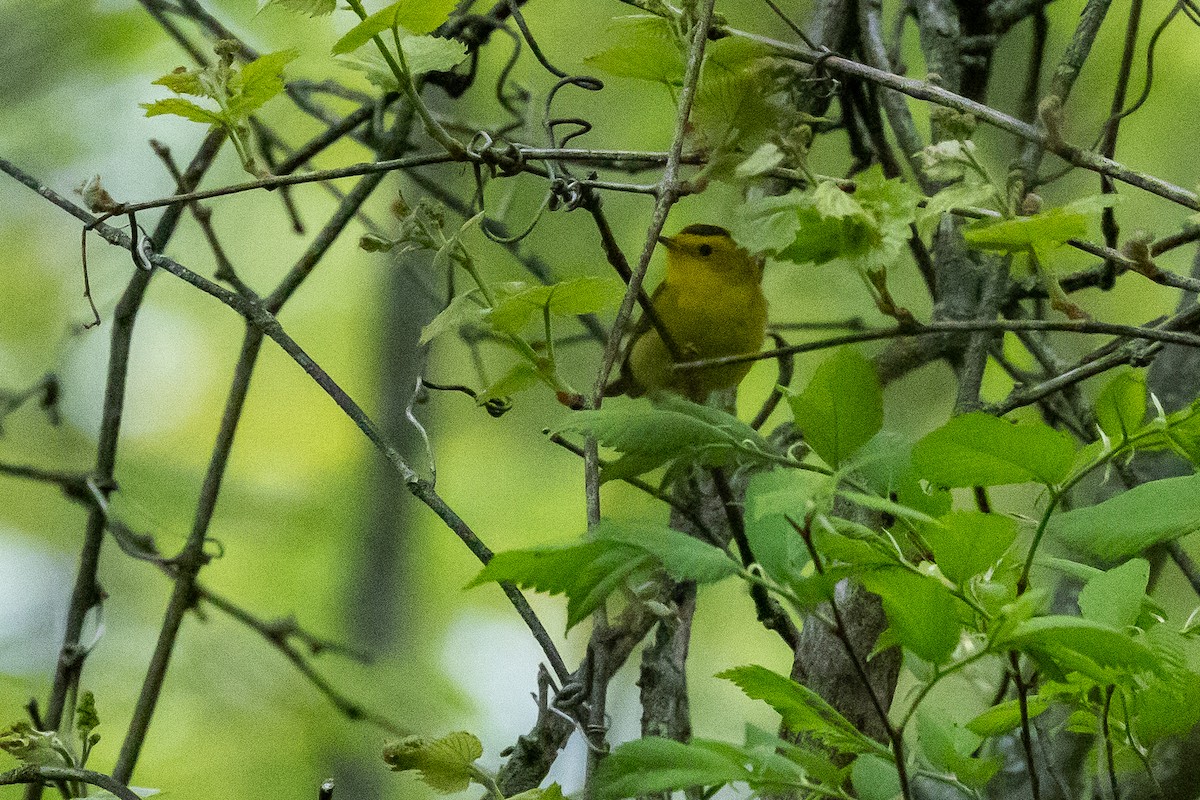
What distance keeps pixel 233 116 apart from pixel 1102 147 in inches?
25.6

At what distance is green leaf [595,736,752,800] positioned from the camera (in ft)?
1.14

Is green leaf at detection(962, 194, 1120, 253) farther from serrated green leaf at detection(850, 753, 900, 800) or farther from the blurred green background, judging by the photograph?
the blurred green background

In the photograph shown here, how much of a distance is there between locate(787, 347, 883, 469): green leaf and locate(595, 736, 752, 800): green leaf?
12 cm

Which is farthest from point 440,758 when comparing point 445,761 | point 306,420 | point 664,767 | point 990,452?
point 306,420

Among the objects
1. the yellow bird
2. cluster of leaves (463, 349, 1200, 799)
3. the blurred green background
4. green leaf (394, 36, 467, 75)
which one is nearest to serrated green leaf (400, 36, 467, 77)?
green leaf (394, 36, 467, 75)

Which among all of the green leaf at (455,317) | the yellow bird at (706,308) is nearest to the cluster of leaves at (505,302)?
the green leaf at (455,317)

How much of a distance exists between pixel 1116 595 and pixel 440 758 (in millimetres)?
313

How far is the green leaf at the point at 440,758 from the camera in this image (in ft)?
1.68

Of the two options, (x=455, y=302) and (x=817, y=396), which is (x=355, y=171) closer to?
(x=455, y=302)

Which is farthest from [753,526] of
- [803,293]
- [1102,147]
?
[803,293]

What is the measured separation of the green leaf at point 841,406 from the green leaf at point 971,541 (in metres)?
0.05

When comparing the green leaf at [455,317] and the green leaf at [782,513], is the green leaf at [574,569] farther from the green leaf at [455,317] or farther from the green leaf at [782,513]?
the green leaf at [455,317]

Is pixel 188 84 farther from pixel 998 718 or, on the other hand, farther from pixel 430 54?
pixel 998 718

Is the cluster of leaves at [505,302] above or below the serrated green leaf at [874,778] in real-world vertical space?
above
